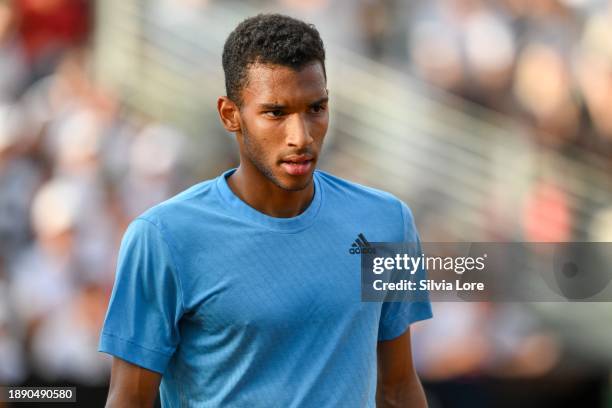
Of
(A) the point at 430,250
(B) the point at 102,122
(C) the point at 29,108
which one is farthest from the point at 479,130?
(C) the point at 29,108

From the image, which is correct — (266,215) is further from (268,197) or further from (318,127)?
(318,127)

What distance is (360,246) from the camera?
87.7 inches

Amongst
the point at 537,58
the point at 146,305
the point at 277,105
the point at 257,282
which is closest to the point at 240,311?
the point at 257,282

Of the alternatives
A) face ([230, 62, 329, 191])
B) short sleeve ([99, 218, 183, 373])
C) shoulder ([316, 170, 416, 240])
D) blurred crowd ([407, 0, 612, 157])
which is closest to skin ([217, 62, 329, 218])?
face ([230, 62, 329, 191])

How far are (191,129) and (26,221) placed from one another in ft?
2.63

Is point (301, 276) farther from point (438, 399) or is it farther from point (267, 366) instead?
point (438, 399)

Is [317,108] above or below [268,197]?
above

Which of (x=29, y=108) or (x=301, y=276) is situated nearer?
(x=301, y=276)

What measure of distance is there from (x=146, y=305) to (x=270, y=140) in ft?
1.38

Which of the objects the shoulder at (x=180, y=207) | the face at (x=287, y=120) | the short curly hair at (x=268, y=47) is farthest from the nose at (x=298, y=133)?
the shoulder at (x=180, y=207)

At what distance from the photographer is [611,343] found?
178 inches

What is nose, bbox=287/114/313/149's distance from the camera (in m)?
2.07

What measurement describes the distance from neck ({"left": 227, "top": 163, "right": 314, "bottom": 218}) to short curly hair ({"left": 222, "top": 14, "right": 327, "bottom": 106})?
0.17 metres

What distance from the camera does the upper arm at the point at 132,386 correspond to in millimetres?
2053
